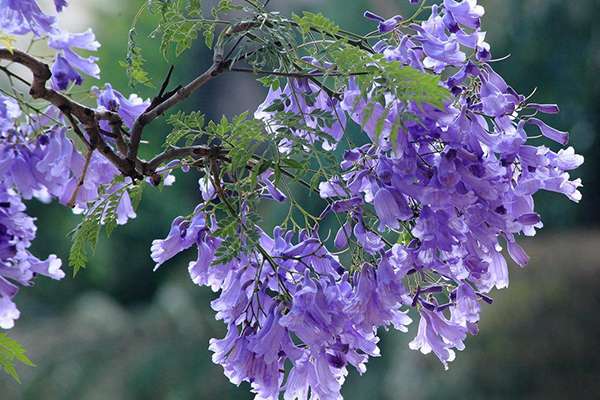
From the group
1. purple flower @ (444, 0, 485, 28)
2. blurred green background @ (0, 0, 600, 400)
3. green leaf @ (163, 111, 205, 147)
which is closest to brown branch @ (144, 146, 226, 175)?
green leaf @ (163, 111, 205, 147)

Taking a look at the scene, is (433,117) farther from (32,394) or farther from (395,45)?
(32,394)

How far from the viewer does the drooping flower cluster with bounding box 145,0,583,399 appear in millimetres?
343

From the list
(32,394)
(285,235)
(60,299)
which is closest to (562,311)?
(32,394)

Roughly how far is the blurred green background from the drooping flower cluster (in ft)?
2.70

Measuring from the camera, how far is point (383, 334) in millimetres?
2139

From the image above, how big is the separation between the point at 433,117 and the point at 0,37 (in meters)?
0.18

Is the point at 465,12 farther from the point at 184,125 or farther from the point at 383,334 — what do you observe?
the point at 383,334

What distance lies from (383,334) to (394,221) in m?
1.82

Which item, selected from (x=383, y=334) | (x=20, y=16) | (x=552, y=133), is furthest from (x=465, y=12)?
(x=383, y=334)

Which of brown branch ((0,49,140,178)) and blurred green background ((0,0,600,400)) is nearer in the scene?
brown branch ((0,49,140,178))

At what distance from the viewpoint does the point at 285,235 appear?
1.31 ft

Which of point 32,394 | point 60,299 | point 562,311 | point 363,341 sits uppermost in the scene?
point 363,341

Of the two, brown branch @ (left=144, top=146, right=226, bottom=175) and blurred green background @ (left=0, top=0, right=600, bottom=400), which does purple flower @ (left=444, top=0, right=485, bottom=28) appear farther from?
blurred green background @ (left=0, top=0, right=600, bottom=400)

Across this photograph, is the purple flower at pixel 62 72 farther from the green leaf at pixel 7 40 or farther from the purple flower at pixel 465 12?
the purple flower at pixel 465 12
